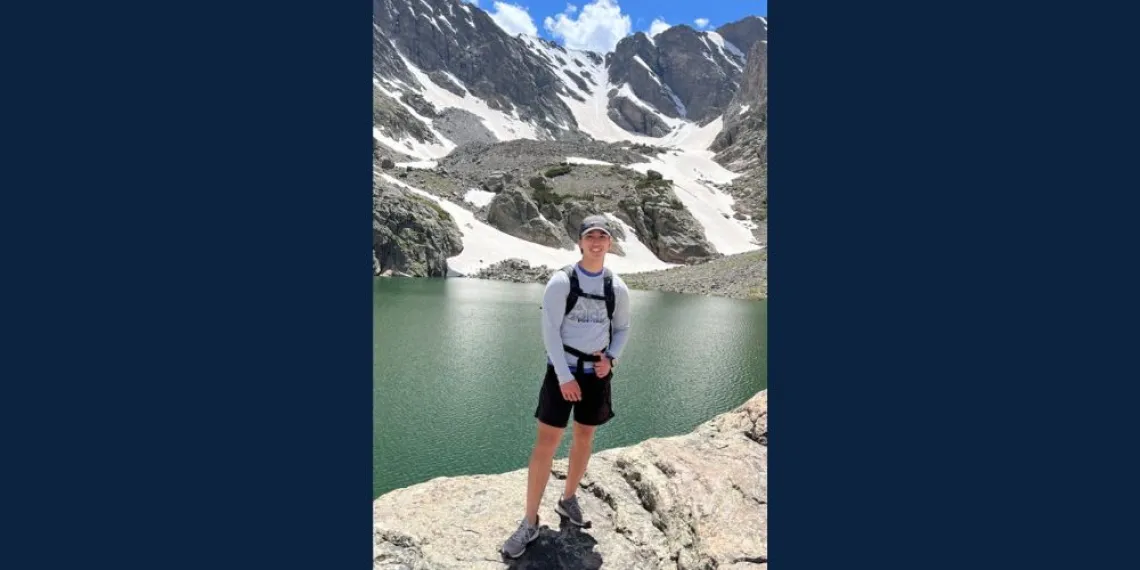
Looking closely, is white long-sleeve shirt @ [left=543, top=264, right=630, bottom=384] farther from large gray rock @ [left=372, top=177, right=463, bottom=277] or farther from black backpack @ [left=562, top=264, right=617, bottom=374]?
large gray rock @ [left=372, top=177, right=463, bottom=277]

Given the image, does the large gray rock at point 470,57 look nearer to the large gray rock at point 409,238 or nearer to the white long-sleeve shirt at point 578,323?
the large gray rock at point 409,238

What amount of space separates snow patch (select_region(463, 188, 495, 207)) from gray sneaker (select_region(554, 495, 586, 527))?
186 feet

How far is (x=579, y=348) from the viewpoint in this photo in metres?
3.33

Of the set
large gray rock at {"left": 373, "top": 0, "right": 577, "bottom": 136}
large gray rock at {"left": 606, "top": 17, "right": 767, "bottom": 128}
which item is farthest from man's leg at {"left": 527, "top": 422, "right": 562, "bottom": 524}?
large gray rock at {"left": 606, "top": 17, "right": 767, "bottom": 128}

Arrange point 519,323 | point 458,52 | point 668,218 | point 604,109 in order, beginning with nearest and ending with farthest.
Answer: point 519,323 < point 668,218 < point 458,52 < point 604,109

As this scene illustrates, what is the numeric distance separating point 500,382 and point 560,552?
8508mm

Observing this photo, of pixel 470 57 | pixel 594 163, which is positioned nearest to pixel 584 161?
pixel 594 163

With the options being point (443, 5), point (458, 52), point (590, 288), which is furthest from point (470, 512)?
point (443, 5)

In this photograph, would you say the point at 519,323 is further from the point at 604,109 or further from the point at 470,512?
the point at 604,109

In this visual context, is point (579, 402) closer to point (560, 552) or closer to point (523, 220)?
point (560, 552)

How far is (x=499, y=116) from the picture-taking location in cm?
13800

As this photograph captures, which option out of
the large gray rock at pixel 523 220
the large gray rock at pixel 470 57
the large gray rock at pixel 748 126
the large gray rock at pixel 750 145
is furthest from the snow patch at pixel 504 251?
the large gray rock at pixel 470 57

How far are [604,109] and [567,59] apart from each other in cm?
3807

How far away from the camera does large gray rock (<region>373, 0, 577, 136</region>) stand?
147 metres
